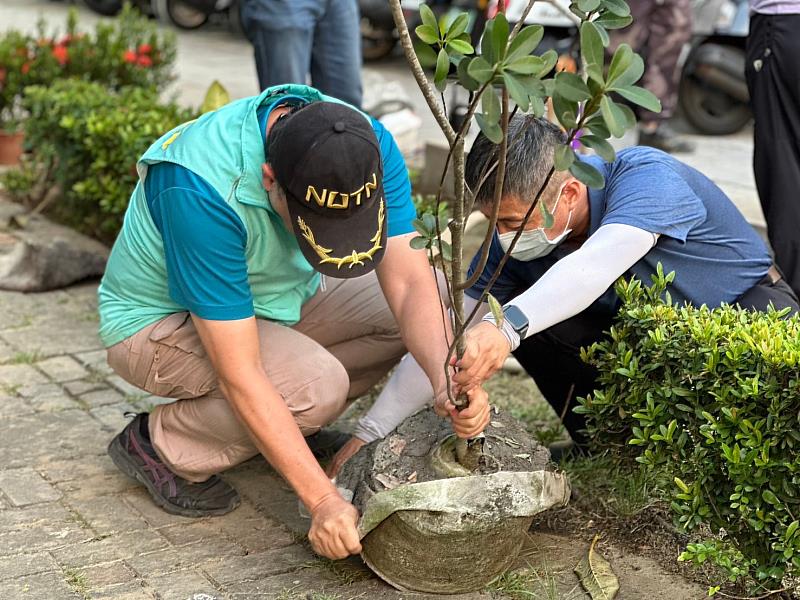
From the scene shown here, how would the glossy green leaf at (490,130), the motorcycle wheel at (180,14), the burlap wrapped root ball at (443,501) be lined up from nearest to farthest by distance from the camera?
the glossy green leaf at (490,130) → the burlap wrapped root ball at (443,501) → the motorcycle wheel at (180,14)

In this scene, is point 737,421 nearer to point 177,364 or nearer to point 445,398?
point 445,398

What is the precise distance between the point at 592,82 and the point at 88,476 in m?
2.15

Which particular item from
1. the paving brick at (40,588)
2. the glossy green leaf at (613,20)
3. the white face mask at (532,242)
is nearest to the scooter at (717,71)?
the white face mask at (532,242)

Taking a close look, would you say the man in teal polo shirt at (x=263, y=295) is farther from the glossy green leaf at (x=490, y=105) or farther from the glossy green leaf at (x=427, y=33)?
the glossy green leaf at (x=490, y=105)

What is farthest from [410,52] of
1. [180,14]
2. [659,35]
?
[180,14]

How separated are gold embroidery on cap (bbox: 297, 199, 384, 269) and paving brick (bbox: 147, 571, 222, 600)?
2.92ft

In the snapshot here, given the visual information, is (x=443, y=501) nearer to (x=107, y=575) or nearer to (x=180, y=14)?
(x=107, y=575)

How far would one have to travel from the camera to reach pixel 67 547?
3008 mm

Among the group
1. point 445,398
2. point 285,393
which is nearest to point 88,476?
point 285,393

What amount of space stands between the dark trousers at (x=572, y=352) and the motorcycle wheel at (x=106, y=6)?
460 inches

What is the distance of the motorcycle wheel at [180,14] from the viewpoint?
13336 millimetres

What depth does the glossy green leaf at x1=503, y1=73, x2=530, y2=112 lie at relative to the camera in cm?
192

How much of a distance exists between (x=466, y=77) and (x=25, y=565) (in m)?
1.76

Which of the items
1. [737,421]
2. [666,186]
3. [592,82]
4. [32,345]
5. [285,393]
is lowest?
[32,345]
